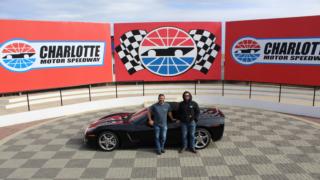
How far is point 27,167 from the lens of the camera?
24.1 feet

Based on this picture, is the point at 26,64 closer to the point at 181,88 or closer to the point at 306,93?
the point at 181,88

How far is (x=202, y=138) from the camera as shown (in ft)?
27.1

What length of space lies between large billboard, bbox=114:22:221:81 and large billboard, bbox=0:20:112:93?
1.06 m

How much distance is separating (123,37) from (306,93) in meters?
11.2

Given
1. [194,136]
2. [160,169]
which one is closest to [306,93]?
[194,136]

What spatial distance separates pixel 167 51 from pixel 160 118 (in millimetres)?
10918

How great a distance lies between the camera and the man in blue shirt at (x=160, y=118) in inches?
300

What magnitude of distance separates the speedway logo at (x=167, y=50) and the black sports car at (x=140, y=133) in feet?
33.1

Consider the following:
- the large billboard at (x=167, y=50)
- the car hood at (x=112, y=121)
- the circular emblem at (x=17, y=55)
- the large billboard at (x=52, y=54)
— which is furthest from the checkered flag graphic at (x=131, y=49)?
the car hood at (x=112, y=121)

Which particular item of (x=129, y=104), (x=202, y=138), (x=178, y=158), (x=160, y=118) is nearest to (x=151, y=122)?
(x=160, y=118)

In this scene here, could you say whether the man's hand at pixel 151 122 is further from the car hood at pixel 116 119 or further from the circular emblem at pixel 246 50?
the circular emblem at pixel 246 50

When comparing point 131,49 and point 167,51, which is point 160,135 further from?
point 131,49

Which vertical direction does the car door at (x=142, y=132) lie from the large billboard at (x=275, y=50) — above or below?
below

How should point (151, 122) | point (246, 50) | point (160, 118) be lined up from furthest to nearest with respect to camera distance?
1. point (246, 50)
2. point (151, 122)
3. point (160, 118)
